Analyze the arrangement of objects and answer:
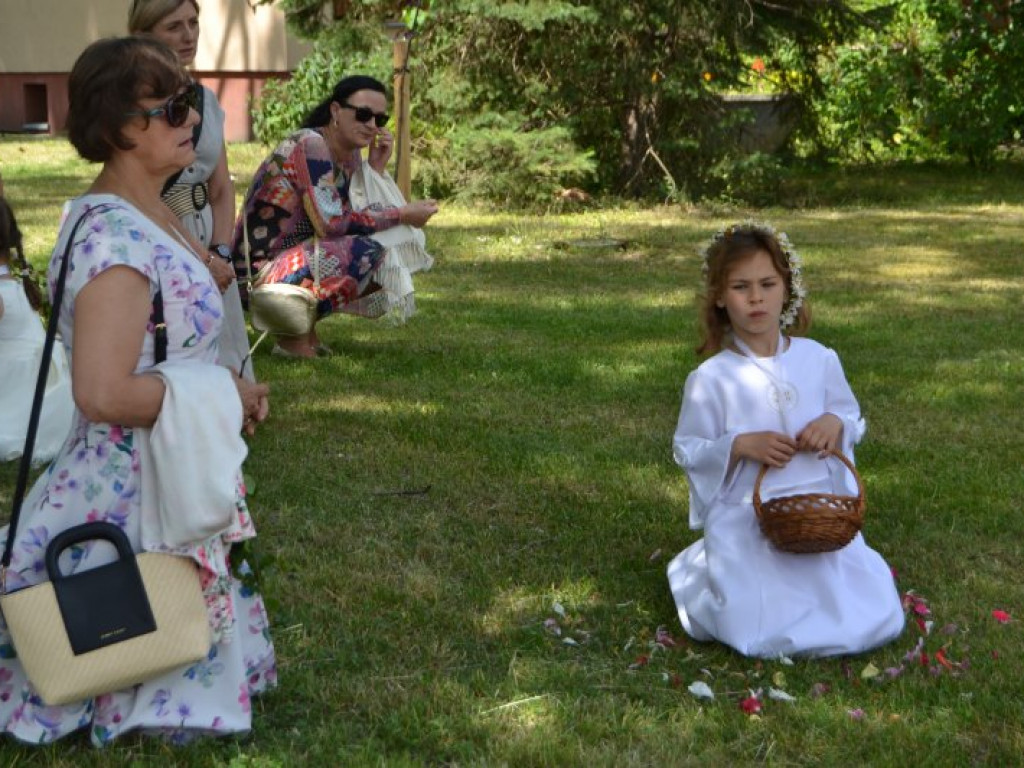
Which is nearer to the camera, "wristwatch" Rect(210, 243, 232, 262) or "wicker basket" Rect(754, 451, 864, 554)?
"wicker basket" Rect(754, 451, 864, 554)

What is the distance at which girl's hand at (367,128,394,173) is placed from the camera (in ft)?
27.2

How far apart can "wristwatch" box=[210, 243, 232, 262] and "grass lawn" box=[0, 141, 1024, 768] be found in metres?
0.82

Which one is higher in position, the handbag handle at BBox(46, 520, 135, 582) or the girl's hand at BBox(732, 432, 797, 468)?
the handbag handle at BBox(46, 520, 135, 582)

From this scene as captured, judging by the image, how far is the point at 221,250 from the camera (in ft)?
21.0

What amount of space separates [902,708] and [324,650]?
1.59 m

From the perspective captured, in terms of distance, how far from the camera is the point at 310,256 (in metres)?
8.16

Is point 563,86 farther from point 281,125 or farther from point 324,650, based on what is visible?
point 324,650

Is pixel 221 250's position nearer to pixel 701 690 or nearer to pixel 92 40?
pixel 701 690

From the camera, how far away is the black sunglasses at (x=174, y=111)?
3.34 m

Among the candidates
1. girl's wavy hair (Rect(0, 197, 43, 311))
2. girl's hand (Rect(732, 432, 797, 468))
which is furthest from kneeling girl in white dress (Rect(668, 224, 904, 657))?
girl's wavy hair (Rect(0, 197, 43, 311))

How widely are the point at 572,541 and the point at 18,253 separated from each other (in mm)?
3085

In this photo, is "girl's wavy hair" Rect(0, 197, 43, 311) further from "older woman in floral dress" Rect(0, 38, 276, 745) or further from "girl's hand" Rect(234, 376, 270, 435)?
"girl's hand" Rect(234, 376, 270, 435)

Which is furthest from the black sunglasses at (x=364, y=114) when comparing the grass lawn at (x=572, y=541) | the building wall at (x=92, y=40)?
the building wall at (x=92, y=40)

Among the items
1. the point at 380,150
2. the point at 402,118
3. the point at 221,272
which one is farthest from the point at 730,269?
the point at 402,118
